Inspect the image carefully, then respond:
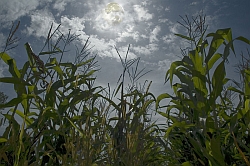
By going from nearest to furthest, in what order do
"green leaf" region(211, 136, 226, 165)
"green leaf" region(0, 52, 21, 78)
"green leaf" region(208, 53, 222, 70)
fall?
"green leaf" region(211, 136, 226, 165)
"green leaf" region(0, 52, 21, 78)
"green leaf" region(208, 53, 222, 70)

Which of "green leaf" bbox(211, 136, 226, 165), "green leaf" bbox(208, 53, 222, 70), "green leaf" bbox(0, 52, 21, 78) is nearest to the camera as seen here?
"green leaf" bbox(211, 136, 226, 165)

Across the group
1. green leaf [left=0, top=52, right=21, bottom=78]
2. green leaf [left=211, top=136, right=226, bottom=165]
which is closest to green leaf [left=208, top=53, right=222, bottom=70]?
green leaf [left=211, top=136, right=226, bottom=165]

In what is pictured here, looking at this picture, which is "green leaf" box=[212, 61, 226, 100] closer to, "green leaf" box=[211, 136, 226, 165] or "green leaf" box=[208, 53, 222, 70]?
"green leaf" box=[208, 53, 222, 70]

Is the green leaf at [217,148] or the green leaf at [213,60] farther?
the green leaf at [213,60]

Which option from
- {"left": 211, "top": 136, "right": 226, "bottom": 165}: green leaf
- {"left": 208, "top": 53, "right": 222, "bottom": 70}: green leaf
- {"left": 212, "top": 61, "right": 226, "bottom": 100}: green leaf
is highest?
{"left": 208, "top": 53, "right": 222, "bottom": 70}: green leaf

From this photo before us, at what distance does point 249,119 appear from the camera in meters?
1.39

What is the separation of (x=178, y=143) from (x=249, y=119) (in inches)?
27.9

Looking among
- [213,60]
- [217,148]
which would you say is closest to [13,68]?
[217,148]

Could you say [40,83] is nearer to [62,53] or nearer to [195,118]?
[62,53]

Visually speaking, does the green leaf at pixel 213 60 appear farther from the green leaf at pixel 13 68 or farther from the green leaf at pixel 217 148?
the green leaf at pixel 13 68

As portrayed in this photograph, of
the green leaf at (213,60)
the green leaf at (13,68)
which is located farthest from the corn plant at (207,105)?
the green leaf at (13,68)

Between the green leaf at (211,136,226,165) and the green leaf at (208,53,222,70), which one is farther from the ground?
the green leaf at (208,53,222,70)

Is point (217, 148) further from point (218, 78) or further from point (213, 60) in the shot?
point (213, 60)

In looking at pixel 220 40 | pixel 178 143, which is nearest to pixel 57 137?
pixel 178 143
